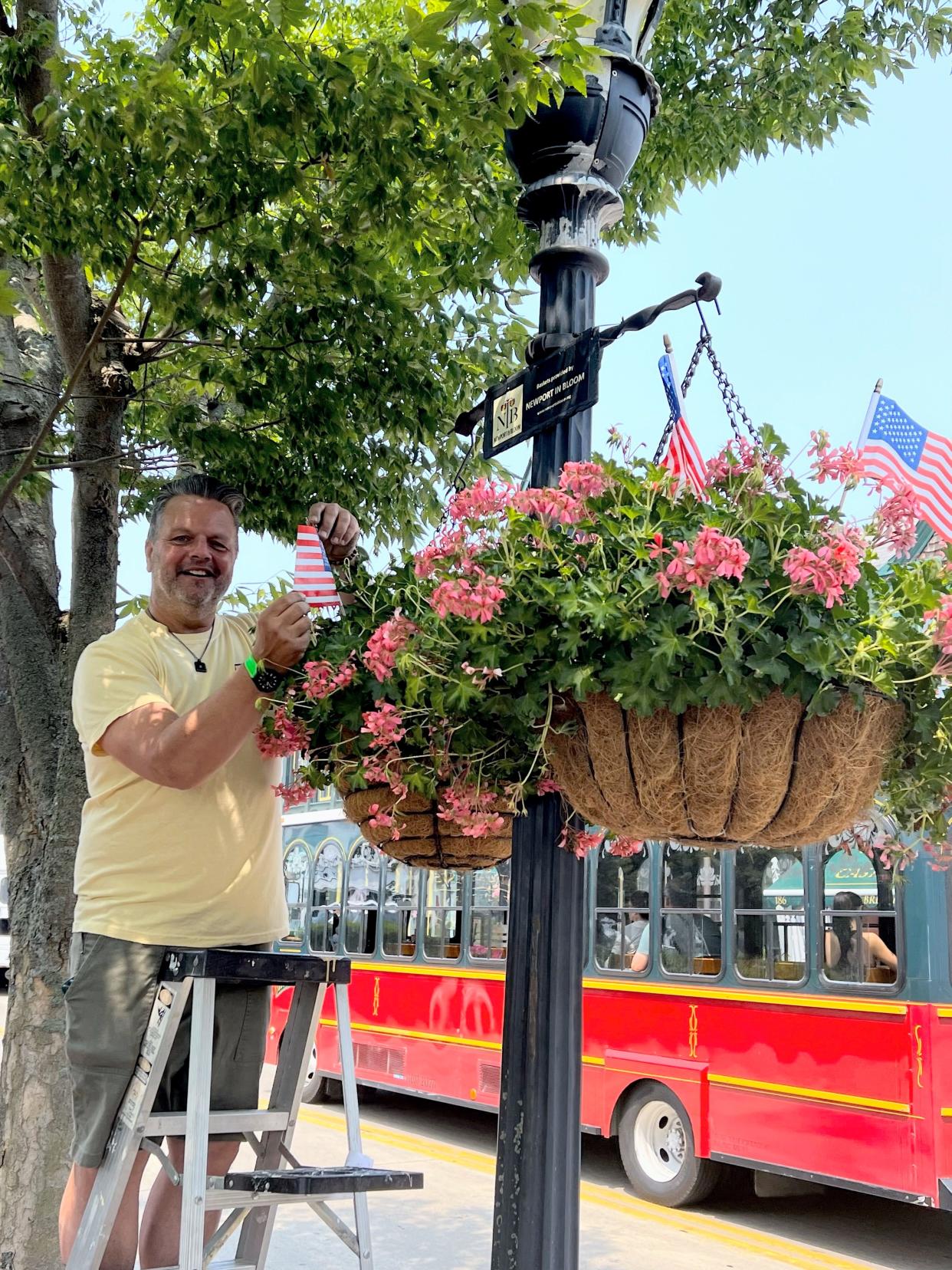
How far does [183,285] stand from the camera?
4676mm

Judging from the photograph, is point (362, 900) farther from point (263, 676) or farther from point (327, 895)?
point (263, 676)

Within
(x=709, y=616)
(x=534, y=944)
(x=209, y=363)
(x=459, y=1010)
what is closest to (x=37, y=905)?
(x=209, y=363)

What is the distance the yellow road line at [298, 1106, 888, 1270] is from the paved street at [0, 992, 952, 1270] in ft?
0.05

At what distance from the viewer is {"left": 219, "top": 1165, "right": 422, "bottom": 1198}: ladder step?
2461 mm

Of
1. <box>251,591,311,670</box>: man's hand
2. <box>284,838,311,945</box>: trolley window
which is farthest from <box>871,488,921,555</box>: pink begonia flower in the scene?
<box>284,838,311,945</box>: trolley window

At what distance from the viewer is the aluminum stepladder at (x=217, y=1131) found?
99.0 inches

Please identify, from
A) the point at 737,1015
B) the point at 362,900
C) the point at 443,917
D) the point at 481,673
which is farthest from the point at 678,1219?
the point at 481,673

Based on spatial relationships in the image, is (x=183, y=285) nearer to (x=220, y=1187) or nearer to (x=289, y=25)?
(x=289, y=25)

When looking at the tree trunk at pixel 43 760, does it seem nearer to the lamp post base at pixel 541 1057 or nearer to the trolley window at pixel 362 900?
the lamp post base at pixel 541 1057

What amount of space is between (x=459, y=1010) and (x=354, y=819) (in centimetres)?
816

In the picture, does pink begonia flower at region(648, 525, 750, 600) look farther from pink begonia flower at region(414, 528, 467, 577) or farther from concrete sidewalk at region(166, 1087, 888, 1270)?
concrete sidewalk at region(166, 1087, 888, 1270)

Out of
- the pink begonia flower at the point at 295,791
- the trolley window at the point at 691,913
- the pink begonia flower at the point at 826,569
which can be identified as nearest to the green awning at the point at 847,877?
the trolley window at the point at 691,913

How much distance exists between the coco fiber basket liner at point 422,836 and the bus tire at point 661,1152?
6.24 metres

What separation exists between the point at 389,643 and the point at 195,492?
4.20 feet
